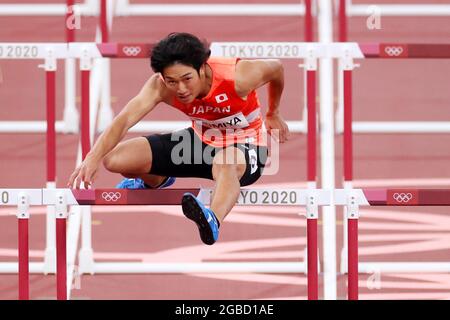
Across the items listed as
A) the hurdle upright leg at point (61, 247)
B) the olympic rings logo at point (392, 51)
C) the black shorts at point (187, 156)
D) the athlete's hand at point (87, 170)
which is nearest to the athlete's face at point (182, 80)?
the black shorts at point (187, 156)

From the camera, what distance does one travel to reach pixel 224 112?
500 cm

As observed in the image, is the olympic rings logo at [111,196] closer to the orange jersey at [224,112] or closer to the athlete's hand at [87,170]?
the athlete's hand at [87,170]

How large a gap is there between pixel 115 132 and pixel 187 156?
367mm

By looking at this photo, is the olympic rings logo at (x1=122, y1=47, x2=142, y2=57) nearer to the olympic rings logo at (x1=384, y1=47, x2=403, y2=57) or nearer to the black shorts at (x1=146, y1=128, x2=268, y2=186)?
the black shorts at (x1=146, y1=128, x2=268, y2=186)

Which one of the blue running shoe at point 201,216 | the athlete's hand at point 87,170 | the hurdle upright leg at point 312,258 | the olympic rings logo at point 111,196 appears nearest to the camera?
the blue running shoe at point 201,216

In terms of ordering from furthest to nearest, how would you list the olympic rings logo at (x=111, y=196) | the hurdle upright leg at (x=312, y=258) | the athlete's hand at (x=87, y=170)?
the hurdle upright leg at (x=312, y=258) → the olympic rings logo at (x=111, y=196) → the athlete's hand at (x=87, y=170)

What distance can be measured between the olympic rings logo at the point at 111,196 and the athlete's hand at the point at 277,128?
28.2 inches

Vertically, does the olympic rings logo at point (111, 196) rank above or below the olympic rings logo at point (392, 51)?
below

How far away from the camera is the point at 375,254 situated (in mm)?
6078

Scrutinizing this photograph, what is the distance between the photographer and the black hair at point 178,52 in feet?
15.6

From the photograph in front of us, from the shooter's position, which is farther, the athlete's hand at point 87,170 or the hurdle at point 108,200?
the hurdle at point 108,200

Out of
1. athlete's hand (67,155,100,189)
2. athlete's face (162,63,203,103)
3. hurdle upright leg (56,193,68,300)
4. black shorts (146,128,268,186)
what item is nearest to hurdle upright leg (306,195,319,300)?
black shorts (146,128,268,186)

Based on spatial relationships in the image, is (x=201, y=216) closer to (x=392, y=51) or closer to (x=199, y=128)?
(x=199, y=128)

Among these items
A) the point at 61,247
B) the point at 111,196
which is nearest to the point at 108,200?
the point at 111,196
